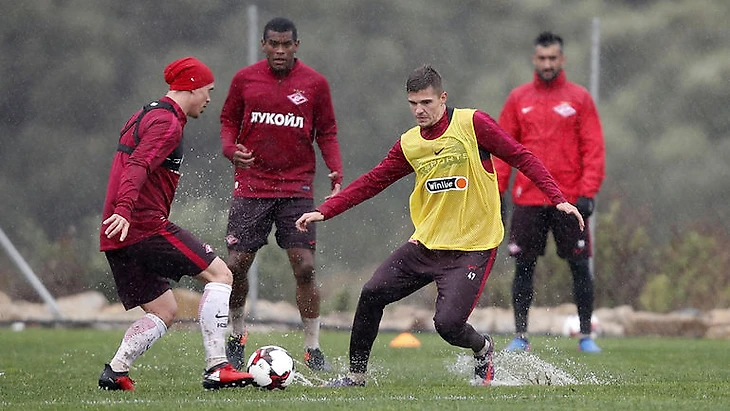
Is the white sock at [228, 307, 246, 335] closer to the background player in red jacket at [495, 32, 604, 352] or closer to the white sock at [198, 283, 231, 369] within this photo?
the white sock at [198, 283, 231, 369]

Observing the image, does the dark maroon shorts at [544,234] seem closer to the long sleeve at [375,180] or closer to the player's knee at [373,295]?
the long sleeve at [375,180]

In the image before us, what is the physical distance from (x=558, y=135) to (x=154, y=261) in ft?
12.7

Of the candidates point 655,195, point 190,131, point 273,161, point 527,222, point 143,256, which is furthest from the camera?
point 655,195

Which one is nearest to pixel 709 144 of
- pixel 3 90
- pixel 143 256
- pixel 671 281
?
pixel 671 281

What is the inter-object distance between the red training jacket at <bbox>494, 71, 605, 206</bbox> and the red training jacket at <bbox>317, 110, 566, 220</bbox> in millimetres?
2586

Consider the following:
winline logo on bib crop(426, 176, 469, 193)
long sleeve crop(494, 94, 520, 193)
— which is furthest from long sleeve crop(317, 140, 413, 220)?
long sleeve crop(494, 94, 520, 193)

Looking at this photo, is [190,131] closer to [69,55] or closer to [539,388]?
[69,55]

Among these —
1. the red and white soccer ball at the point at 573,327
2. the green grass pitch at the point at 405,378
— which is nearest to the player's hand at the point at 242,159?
the green grass pitch at the point at 405,378

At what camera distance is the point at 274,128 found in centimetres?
842

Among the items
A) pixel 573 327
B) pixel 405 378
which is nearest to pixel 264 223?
pixel 405 378

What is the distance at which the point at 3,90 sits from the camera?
12297mm

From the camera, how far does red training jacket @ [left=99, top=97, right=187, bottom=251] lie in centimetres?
623

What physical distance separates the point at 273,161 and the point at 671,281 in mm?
5141

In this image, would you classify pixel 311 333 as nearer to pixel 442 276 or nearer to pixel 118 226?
pixel 442 276
